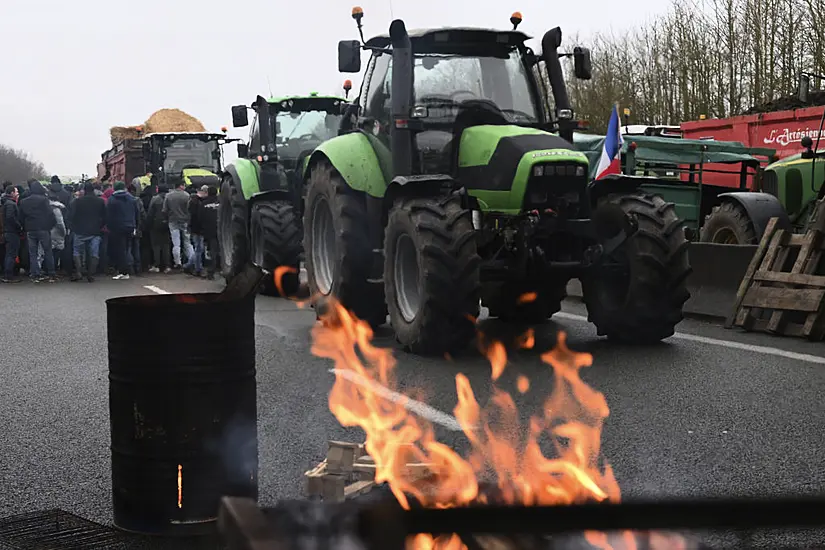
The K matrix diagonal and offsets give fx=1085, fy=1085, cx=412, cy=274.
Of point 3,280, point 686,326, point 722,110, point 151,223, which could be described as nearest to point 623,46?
point 722,110

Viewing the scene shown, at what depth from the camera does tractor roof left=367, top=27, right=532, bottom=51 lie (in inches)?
374

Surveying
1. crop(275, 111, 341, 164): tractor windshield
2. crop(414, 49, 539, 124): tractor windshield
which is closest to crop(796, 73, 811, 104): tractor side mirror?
crop(414, 49, 539, 124): tractor windshield

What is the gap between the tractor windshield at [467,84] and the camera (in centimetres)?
948

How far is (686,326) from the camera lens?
35.3 ft

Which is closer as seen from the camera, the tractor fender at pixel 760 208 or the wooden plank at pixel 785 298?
the wooden plank at pixel 785 298

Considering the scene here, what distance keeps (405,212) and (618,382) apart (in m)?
2.24

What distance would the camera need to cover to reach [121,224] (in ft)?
67.2

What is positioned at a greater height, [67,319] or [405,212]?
[405,212]

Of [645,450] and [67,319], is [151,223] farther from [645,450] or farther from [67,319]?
[645,450]

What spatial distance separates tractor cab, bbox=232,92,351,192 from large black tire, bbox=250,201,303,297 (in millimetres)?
1081

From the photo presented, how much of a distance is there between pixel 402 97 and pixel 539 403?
3668 mm

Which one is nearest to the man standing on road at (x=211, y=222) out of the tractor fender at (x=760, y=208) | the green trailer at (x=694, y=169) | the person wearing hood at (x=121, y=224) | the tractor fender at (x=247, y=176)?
the person wearing hood at (x=121, y=224)

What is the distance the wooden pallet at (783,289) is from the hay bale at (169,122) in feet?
94.3

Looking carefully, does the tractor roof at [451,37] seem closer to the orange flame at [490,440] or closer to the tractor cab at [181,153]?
the orange flame at [490,440]
